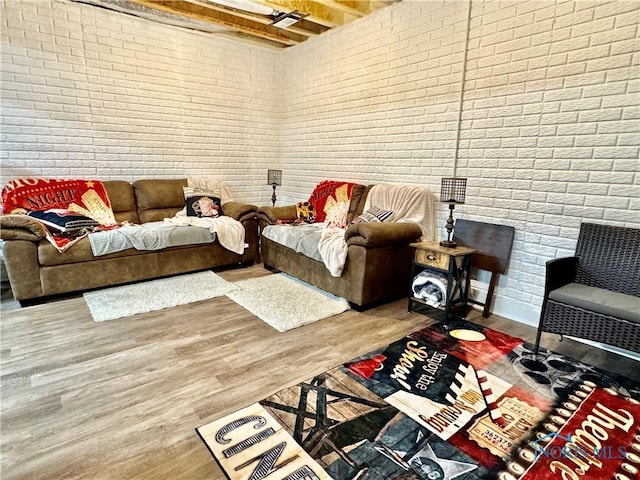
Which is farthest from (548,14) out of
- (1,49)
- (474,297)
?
(1,49)

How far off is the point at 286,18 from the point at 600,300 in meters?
3.86

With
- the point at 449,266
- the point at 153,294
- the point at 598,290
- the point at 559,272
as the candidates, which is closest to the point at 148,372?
the point at 153,294

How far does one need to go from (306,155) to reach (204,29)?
6.42 ft

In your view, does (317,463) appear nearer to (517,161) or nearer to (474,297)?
(474,297)

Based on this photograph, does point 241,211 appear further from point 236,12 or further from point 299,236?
point 236,12

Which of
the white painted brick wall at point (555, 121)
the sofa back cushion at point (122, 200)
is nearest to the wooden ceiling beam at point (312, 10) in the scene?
the white painted brick wall at point (555, 121)

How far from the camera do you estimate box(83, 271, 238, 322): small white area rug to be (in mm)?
2805

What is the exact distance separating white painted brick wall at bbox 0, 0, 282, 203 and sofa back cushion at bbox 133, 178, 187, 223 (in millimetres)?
246

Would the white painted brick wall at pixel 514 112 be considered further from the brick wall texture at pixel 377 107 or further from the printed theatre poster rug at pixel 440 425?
the printed theatre poster rug at pixel 440 425

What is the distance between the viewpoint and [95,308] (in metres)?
2.82

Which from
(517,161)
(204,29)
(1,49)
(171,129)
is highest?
(204,29)

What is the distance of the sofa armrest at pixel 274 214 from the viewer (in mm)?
3943

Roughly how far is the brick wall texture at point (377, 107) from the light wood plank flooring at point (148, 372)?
1176mm

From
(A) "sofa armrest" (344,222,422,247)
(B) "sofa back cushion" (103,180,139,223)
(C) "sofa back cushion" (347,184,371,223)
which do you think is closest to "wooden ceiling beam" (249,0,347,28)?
(C) "sofa back cushion" (347,184,371,223)
